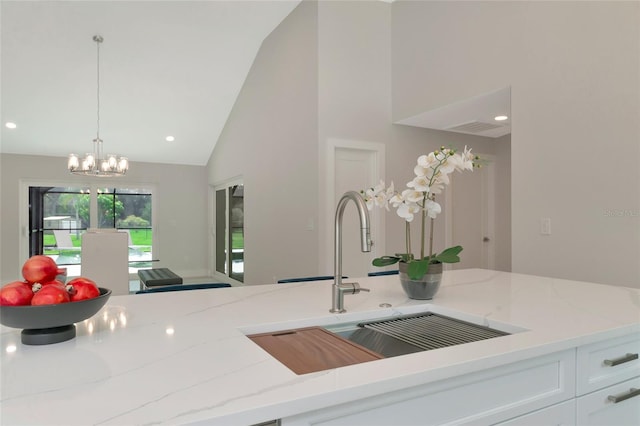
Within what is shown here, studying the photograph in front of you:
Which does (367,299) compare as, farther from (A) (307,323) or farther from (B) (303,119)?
(B) (303,119)

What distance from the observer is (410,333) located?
4.37 ft

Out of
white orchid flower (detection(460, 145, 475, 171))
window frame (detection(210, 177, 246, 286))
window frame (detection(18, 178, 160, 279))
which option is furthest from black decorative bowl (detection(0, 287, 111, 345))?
window frame (detection(18, 178, 160, 279))

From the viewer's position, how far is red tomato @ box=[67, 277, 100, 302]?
1.05 metres

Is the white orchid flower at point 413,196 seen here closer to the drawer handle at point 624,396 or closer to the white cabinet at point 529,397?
the white cabinet at point 529,397

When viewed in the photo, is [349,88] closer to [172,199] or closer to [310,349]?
[310,349]

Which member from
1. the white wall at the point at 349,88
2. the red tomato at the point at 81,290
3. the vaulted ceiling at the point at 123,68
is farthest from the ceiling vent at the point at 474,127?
the red tomato at the point at 81,290

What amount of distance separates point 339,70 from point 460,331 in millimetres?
3447

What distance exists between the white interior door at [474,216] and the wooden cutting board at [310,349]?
13.6 ft

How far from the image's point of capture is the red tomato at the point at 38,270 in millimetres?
1066

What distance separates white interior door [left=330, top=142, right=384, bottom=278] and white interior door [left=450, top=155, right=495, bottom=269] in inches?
46.5

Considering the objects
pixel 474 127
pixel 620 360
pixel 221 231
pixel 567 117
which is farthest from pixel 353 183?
pixel 221 231

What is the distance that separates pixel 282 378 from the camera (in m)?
0.83

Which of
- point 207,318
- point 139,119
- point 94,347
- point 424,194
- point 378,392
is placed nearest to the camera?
point 378,392

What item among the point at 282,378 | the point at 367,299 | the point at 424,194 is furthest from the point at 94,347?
the point at 424,194
